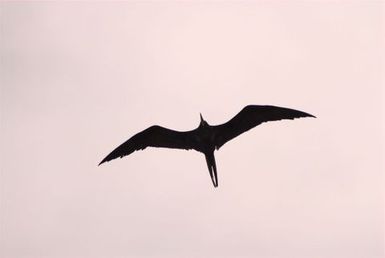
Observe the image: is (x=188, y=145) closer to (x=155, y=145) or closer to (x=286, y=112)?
(x=155, y=145)

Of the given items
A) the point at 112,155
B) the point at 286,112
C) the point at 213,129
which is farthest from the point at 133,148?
the point at 286,112

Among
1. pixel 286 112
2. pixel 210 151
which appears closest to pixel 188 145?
pixel 210 151

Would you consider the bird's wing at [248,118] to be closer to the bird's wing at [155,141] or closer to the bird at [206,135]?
the bird at [206,135]

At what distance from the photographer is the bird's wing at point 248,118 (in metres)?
23.7

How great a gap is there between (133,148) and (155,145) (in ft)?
1.97

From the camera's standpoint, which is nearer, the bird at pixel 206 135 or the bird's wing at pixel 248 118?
the bird's wing at pixel 248 118

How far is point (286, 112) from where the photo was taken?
2372 centimetres

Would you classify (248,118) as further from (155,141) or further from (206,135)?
(155,141)

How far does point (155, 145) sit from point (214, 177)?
184 centimetres

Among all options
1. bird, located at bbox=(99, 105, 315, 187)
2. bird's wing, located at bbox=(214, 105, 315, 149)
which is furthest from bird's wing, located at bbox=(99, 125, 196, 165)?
bird's wing, located at bbox=(214, 105, 315, 149)

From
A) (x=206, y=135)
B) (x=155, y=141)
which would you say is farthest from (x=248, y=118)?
(x=155, y=141)

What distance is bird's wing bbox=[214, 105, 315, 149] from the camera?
77.9 feet

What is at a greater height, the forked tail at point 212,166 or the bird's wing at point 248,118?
the bird's wing at point 248,118

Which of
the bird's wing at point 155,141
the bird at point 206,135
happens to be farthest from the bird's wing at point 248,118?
the bird's wing at point 155,141
